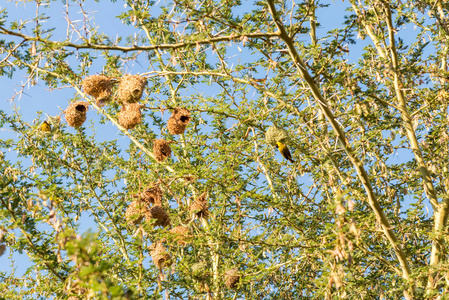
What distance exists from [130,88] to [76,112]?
1.12 m

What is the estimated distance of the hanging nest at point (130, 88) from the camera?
4.47m

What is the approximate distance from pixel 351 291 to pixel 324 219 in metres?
1.12

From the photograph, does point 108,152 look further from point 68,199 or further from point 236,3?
point 236,3

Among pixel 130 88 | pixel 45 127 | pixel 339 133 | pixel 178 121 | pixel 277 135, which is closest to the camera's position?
pixel 339 133

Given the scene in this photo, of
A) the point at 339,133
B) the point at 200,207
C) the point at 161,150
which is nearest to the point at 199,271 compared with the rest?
the point at 200,207

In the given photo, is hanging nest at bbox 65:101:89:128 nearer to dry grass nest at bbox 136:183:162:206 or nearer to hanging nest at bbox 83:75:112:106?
hanging nest at bbox 83:75:112:106

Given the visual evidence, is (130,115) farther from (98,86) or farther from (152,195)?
(152,195)

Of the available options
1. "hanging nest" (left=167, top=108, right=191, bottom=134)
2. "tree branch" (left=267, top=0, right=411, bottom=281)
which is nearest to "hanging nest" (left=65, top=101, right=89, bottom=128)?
"hanging nest" (left=167, top=108, right=191, bottom=134)

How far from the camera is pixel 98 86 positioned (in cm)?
487

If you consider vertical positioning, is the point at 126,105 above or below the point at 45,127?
below

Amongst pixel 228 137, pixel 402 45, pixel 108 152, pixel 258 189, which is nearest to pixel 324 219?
pixel 258 189

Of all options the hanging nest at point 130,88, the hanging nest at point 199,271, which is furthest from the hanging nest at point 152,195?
the hanging nest at point 199,271

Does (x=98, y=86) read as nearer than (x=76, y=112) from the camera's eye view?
Yes

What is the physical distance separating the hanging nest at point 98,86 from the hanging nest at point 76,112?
0.49 metres
